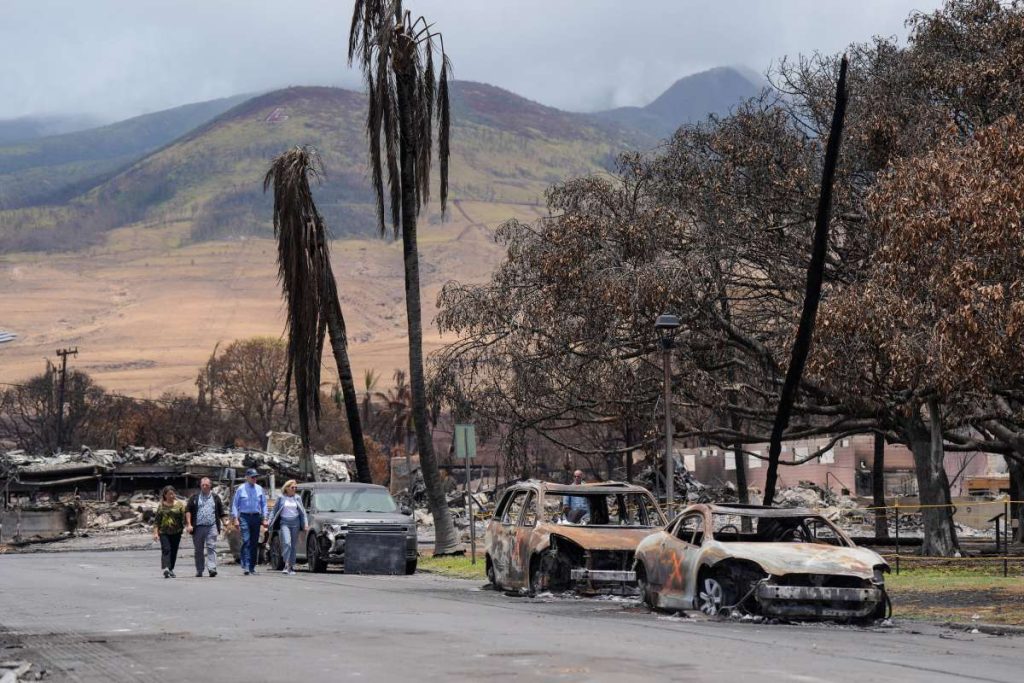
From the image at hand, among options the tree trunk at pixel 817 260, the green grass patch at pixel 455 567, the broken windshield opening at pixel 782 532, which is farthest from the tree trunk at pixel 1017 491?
the broken windshield opening at pixel 782 532

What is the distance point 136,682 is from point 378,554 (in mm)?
17371

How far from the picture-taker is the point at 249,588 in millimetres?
22516

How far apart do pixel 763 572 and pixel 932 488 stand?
1840 cm

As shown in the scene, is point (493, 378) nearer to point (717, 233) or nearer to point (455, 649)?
point (717, 233)

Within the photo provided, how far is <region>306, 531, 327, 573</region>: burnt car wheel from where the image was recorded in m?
28.7

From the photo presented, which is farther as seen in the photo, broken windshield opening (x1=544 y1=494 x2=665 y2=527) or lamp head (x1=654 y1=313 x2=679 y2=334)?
lamp head (x1=654 y1=313 x2=679 y2=334)

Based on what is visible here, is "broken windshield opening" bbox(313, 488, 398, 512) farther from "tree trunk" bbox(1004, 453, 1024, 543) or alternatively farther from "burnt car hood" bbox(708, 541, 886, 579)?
"tree trunk" bbox(1004, 453, 1024, 543)

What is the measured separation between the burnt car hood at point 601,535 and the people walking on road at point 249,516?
8.08 meters

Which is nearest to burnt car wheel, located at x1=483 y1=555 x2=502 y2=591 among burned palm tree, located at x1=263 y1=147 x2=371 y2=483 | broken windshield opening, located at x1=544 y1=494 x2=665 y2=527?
broken windshield opening, located at x1=544 y1=494 x2=665 y2=527

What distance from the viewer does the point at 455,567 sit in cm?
3005

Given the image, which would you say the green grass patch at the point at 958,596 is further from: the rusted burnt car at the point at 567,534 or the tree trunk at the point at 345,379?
the tree trunk at the point at 345,379

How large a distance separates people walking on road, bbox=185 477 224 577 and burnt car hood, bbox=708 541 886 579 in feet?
37.8

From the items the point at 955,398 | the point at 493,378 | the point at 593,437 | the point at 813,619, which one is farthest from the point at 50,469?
the point at 813,619

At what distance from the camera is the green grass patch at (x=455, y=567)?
27812mm
